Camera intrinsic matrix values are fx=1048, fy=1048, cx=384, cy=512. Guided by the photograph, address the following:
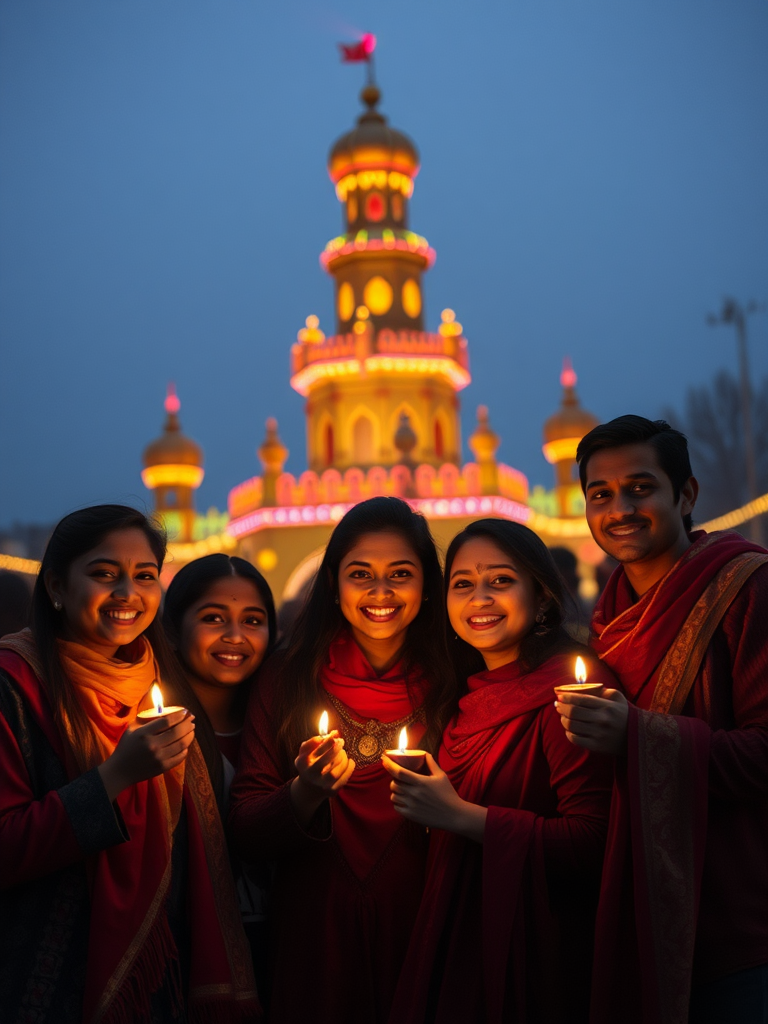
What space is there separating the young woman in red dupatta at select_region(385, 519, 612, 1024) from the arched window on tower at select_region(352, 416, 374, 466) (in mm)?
20310

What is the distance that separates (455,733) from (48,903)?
1.25 m

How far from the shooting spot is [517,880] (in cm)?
280

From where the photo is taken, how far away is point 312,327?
2395 cm

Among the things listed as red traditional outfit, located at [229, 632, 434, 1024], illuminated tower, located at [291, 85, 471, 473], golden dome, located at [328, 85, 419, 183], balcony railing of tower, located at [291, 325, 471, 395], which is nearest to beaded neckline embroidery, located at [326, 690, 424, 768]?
red traditional outfit, located at [229, 632, 434, 1024]

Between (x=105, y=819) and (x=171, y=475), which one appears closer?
(x=105, y=819)

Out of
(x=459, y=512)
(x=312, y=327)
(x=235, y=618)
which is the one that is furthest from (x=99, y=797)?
(x=312, y=327)

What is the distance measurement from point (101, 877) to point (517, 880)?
112 centimetres

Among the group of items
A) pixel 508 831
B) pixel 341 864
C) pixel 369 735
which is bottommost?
pixel 341 864

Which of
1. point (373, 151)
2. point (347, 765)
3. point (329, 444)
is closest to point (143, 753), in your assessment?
point (347, 765)

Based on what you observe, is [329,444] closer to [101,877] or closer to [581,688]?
[101,877]

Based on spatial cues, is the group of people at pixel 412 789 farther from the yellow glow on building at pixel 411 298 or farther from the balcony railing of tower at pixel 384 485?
the yellow glow on building at pixel 411 298

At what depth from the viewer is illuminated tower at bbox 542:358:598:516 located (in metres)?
24.0

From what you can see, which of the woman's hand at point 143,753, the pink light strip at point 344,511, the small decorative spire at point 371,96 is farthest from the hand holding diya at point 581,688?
the small decorative spire at point 371,96

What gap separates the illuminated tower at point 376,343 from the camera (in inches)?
918
